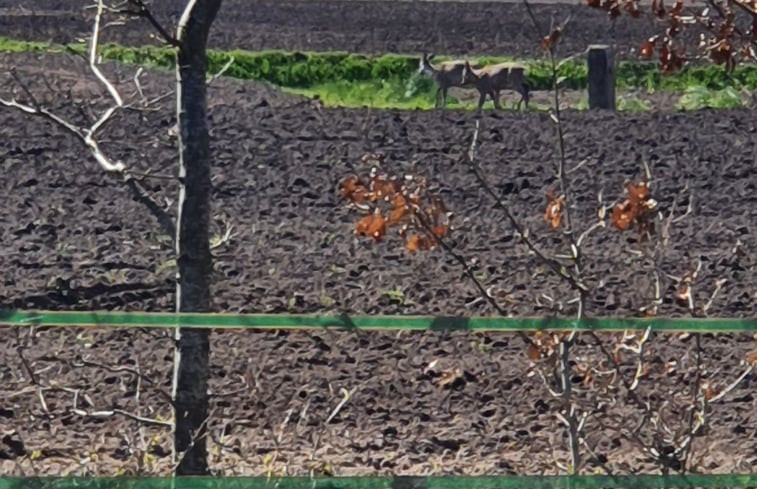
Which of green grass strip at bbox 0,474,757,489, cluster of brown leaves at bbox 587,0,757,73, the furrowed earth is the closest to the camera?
green grass strip at bbox 0,474,757,489

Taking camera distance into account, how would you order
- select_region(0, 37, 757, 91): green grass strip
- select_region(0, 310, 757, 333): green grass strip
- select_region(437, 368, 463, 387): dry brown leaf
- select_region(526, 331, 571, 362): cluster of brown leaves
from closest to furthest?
select_region(0, 310, 757, 333): green grass strip → select_region(526, 331, 571, 362): cluster of brown leaves → select_region(437, 368, 463, 387): dry brown leaf → select_region(0, 37, 757, 91): green grass strip

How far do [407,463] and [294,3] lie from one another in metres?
25.3

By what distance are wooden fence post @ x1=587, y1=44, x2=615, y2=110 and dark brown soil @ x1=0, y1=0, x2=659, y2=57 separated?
6615 millimetres

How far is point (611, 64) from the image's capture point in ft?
53.2

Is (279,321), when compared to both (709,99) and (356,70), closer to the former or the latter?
(709,99)

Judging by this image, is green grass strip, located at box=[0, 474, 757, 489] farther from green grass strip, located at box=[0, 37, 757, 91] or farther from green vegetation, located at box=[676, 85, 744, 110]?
green grass strip, located at box=[0, 37, 757, 91]

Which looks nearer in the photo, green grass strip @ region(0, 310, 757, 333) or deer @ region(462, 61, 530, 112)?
green grass strip @ region(0, 310, 757, 333)

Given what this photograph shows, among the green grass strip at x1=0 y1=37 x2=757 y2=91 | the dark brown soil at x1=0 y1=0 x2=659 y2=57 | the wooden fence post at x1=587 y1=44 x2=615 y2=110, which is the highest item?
the wooden fence post at x1=587 y1=44 x2=615 y2=110

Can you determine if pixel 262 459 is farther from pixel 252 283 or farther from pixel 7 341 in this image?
pixel 252 283

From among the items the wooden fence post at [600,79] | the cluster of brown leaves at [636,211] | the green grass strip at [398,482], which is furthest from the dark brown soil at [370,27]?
the green grass strip at [398,482]

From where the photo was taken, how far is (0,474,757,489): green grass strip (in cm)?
349

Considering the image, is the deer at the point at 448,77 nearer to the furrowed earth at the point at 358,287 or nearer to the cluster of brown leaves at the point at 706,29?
the furrowed earth at the point at 358,287

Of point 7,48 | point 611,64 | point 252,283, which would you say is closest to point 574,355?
point 252,283

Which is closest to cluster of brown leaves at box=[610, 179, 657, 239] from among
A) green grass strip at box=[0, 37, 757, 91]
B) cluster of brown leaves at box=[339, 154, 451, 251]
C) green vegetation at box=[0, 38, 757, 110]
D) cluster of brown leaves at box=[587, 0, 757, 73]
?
cluster of brown leaves at box=[587, 0, 757, 73]
